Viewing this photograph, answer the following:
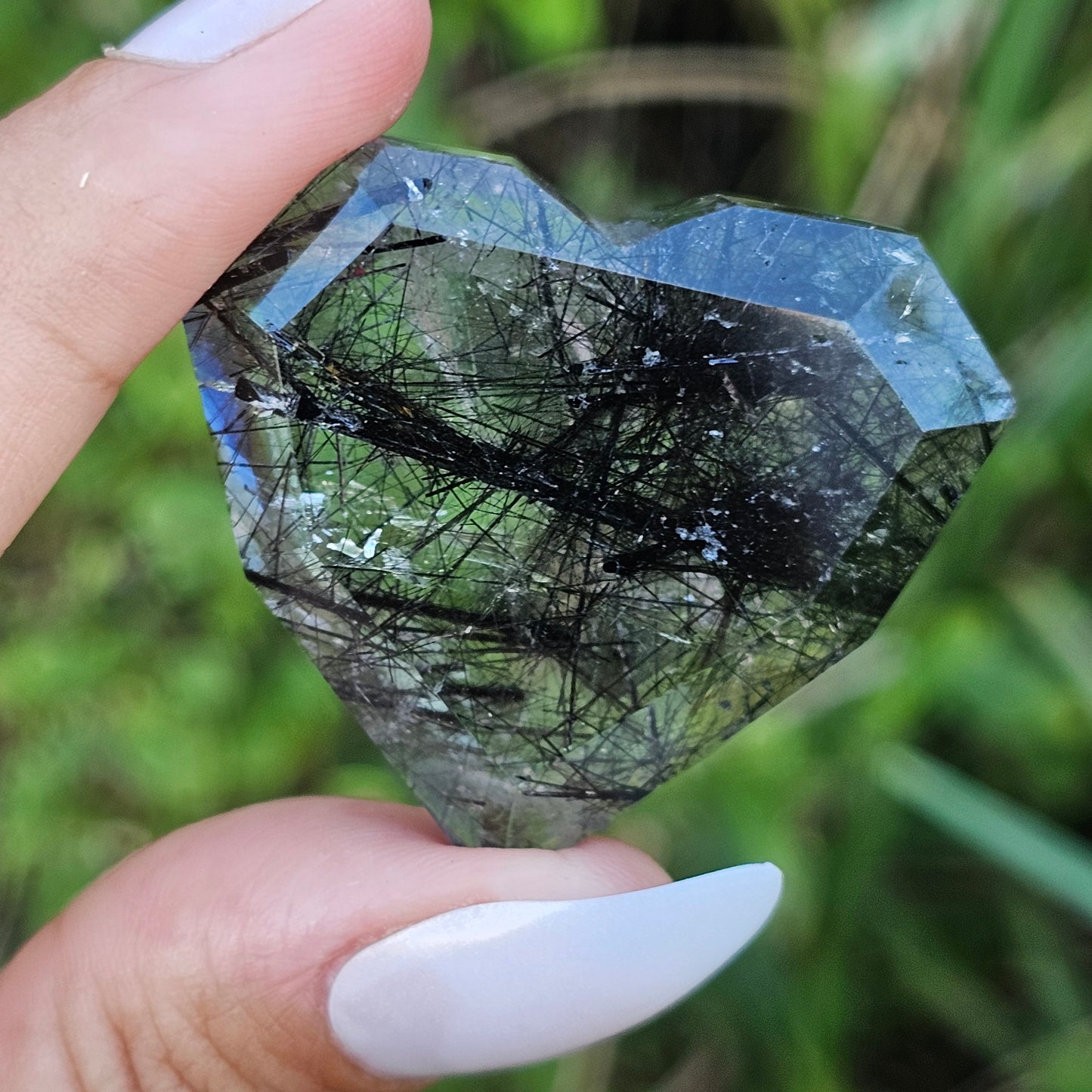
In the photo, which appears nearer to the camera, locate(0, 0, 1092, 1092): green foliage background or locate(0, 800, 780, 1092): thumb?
locate(0, 800, 780, 1092): thumb

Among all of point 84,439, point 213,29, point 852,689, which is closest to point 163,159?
point 213,29

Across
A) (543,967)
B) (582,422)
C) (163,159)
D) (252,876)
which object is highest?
(163,159)

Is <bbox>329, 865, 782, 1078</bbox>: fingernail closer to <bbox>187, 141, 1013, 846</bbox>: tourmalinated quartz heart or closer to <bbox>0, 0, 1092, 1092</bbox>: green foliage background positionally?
<bbox>187, 141, 1013, 846</bbox>: tourmalinated quartz heart

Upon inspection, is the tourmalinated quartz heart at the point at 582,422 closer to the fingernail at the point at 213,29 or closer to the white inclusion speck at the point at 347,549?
the white inclusion speck at the point at 347,549

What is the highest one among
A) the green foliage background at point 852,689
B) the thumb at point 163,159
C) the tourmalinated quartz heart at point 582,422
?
the thumb at point 163,159

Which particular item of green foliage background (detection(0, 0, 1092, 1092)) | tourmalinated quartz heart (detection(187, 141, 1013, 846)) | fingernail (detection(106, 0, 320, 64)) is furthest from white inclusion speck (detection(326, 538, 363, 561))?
green foliage background (detection(0, 0, 1092, 1092))

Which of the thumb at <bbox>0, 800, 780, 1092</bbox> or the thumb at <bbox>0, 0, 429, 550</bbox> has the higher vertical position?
the thumb at <bbox>0, 0, 429, 550</bbox>

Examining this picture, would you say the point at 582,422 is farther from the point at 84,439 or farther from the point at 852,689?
the point at 852,689

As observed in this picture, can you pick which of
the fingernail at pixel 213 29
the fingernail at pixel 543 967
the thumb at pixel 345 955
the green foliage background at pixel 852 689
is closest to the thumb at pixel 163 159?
the fingernail at pixel 213 29
